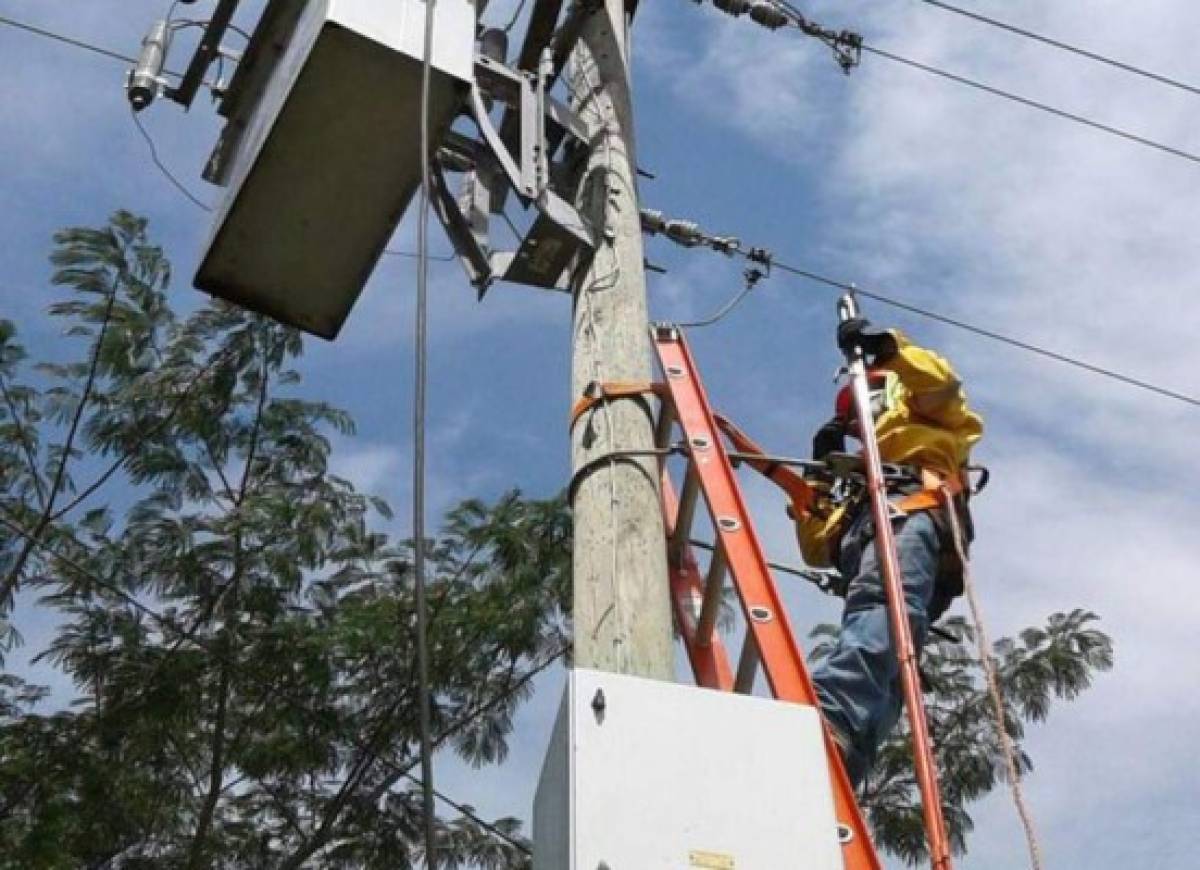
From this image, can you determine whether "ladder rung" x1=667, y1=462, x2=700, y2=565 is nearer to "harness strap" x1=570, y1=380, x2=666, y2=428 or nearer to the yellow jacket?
"harness strap" x1=570, y1=380, x2=666, y2=428

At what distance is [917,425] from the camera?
4562mm

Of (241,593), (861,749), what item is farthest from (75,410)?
(861,749)

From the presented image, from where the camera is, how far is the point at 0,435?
8.22m

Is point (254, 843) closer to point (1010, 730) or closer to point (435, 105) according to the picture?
point (1010, 730)

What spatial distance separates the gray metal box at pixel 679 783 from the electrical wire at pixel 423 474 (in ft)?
0.64

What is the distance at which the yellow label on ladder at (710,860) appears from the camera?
2.57 meters

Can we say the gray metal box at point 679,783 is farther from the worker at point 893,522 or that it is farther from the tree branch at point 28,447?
the tree branch at point 28,447

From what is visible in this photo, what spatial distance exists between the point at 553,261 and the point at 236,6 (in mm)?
1386

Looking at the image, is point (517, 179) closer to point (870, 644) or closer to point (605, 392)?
point (605, 392)

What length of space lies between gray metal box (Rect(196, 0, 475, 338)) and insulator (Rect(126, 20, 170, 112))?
332mm

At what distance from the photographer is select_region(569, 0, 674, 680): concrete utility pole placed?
325 centimetres

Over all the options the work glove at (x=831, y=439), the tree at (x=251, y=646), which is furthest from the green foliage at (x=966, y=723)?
the work glove at (x=831, y=439)

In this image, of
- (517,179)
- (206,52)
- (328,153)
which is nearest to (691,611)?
(517,179)

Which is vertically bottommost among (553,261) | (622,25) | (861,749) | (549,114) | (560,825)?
(560,825)
